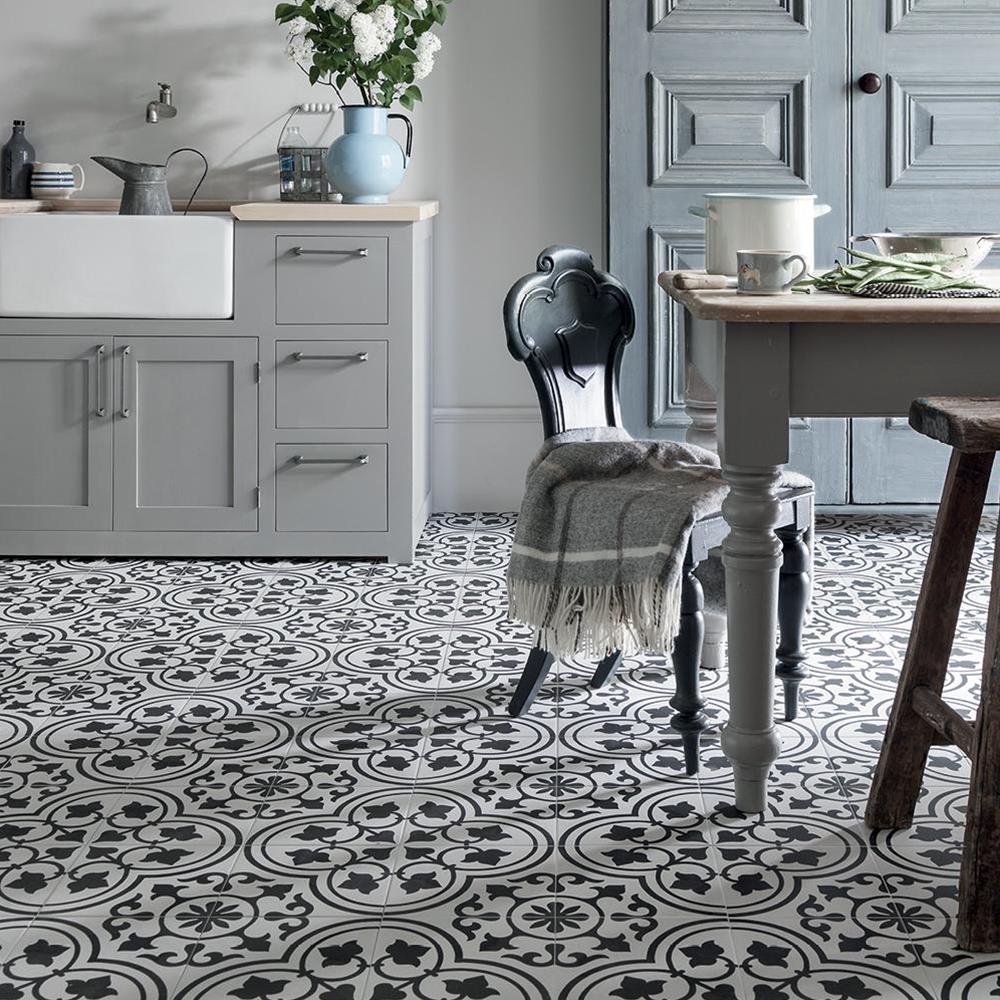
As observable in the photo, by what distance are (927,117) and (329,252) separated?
1.70m

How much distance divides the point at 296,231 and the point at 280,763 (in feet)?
5.77

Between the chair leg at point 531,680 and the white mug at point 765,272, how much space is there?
2.75 ft

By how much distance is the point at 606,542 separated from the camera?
94.3 inches

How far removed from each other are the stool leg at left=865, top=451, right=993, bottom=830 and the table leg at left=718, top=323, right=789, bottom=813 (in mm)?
176

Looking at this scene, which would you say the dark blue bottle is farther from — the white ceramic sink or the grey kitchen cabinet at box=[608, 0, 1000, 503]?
the grey kitchen cabinet at box=[608, 0, 1000, 503]

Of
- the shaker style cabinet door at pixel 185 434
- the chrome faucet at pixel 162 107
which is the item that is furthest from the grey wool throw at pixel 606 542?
the chrome faucet at pixel 162 107

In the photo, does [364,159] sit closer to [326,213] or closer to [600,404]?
[326,213]

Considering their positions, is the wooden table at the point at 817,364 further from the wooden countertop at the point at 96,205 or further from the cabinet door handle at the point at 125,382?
the wooden countertop at the point at 96,205

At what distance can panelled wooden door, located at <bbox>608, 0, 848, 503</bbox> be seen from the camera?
13.0ft

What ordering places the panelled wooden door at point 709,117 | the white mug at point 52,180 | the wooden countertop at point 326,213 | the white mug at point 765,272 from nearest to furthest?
the white mug at point 765,272 < the wooden countertop at point 326,213 < the panelled wooden door at point 709,117 < the white mug at point 52,180

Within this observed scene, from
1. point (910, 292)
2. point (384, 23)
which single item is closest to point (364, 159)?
point (384, 23)

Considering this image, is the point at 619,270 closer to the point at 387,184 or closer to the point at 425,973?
the point at 387,184

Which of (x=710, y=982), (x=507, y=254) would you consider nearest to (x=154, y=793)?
(x=710, y=982)

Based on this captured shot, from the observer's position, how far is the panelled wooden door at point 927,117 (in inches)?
156
